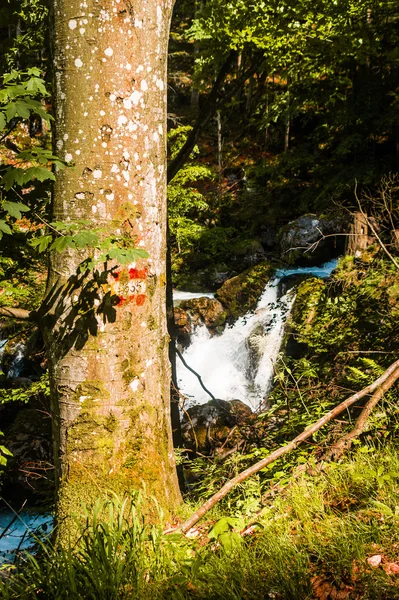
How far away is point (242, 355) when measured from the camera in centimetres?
936

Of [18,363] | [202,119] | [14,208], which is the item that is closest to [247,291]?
[18,363]

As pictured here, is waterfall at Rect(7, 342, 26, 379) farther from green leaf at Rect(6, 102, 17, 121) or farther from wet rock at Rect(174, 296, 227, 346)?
green leaf at Rect(6, 102, 17, 121)

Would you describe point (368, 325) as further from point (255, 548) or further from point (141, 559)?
point (141, 559)

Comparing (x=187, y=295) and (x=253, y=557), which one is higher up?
(x=253, y=557)

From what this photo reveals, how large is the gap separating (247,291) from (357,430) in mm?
7755

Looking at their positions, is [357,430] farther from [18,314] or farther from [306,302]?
[306,302]

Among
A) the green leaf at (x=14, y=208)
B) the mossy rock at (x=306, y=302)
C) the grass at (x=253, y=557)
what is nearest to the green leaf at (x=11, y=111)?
the green leaf at (x=14, y=208)

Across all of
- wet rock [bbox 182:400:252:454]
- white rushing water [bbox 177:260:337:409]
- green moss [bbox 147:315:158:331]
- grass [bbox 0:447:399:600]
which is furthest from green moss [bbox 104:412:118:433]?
white rushing water [bbox 177:260:337:409]

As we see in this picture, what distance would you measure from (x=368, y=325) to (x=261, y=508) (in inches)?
112

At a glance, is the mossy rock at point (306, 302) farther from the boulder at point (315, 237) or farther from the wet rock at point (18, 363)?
the wet rock at point (18, 363)

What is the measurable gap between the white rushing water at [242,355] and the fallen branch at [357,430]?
539cm

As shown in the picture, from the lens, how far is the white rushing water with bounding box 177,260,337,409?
8703 mm

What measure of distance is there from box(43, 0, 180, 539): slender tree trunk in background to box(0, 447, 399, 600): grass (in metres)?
0.25

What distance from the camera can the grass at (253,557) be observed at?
1499 millimetres
